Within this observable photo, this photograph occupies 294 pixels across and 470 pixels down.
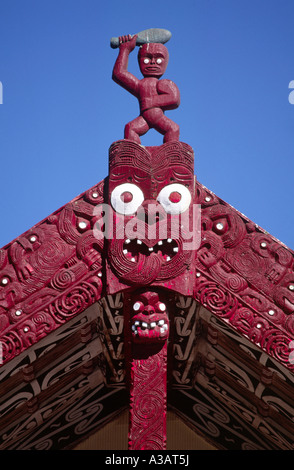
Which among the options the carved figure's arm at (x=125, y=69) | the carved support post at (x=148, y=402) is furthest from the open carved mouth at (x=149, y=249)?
the carved figure's arm at (x=125, y=69)

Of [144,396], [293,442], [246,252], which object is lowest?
[293,442]

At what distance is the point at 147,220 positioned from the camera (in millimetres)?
6051

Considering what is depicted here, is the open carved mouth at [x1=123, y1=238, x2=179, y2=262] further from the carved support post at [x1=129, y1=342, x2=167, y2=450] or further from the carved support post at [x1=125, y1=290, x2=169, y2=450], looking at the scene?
the carved support post at [x1=129, y1=342, x2=167, y2=450]

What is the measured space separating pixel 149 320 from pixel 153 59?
93.1 inches

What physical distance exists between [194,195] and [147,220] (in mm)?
440

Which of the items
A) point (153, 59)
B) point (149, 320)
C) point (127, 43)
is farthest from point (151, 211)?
point (127, 43)

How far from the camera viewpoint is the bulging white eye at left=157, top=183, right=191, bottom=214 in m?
6.09

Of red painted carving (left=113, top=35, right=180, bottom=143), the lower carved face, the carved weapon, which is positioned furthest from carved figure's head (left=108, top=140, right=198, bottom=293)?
the carved weapon

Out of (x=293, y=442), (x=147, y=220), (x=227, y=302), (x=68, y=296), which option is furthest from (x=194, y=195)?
(x=293, y=442)

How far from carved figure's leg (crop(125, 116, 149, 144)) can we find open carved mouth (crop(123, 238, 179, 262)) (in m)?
0.93

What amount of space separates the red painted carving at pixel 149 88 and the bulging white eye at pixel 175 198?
502 millimetres

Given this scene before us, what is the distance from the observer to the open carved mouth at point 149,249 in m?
6.00
